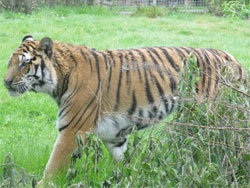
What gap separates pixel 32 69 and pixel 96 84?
2.11ft

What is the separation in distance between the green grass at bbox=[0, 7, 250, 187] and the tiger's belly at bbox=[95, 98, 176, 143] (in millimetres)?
287

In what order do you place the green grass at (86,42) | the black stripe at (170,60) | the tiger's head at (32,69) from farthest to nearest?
the black stripe at (170,60), the tiger's head at (32,69), the green grass at (86,42)

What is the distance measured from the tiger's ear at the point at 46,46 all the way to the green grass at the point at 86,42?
116 cm

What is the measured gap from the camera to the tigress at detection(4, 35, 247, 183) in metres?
4.15

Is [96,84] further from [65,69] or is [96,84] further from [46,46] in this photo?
[46,46]

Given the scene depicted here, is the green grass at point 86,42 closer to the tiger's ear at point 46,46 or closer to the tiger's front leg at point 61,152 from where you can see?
the tiger's front leg at point 61,152

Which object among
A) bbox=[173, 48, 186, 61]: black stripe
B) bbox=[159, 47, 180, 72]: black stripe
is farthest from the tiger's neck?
bbox=[173, 48, 186, 61]: black stripe

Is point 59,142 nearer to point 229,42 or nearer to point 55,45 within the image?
point 55,45

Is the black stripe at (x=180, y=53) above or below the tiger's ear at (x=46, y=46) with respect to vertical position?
below

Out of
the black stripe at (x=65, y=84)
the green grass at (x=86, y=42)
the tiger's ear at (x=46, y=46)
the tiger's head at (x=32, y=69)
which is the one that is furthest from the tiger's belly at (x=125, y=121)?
the tiger's ear at (x=46, y=46)

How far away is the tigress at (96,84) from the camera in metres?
4.15

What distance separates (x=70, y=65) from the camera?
14.3 ft

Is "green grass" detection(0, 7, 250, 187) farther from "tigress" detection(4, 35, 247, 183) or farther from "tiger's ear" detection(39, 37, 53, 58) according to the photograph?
"tiger's ear" detection(39, 37, 53, 58)

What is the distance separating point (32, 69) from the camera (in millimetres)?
4258
